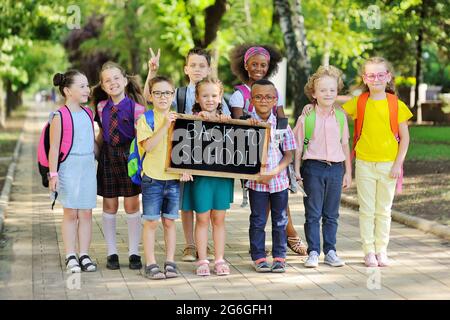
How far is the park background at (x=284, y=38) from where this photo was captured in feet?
58.8

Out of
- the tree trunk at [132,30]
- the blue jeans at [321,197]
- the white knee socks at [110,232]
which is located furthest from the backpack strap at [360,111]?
the tree trunk at [132,30]

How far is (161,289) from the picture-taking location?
24.8ft

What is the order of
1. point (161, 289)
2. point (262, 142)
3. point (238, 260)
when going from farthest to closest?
point (238, 260) → point (262, 142) → point (161, 289)

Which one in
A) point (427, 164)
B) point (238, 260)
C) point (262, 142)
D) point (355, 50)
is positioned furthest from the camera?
point (355, 50)

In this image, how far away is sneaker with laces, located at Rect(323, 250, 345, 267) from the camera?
8.52m

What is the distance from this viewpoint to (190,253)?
8.98 metres

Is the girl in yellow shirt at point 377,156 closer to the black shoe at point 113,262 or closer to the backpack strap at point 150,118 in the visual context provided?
the backpack strap at point 150,118

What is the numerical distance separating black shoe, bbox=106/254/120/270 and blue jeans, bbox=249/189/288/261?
1.28 m

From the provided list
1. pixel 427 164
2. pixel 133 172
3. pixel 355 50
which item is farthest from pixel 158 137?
pixel 355 50

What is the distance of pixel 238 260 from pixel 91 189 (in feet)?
5.40

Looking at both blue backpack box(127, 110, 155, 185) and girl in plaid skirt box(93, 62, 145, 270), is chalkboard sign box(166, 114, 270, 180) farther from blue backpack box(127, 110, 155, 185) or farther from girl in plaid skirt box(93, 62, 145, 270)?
girl in plaid skirt box(93, 62, 145, 270)

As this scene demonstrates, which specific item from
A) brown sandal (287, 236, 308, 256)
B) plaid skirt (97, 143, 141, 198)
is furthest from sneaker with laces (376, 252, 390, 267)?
plaid skirt (97, 143, 141, 198)

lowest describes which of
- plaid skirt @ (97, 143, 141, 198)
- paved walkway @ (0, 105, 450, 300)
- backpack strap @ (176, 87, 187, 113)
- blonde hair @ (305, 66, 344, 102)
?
paved walkway @ (0, 105, 450, 300)

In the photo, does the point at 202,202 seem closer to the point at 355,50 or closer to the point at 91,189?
the point at 91,189
